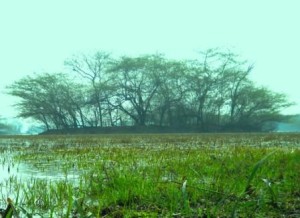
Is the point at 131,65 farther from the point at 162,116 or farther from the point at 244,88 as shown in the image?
the point at 244,88

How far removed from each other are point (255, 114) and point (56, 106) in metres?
20.7

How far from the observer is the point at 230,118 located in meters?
43.5

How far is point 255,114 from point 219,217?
41.8 meters

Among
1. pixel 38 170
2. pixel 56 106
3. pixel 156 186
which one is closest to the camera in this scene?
pixel 156 186

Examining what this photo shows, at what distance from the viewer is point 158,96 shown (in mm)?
44562

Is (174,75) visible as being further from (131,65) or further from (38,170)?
(38,170)

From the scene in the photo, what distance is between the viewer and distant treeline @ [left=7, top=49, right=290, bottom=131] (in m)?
43.7

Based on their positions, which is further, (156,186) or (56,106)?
(56,106)

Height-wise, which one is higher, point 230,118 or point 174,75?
point 174,75

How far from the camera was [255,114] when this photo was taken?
43.8m

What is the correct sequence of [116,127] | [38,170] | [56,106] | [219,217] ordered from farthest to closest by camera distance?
[56,106]
[116,127]
[38,170]
[219,217]

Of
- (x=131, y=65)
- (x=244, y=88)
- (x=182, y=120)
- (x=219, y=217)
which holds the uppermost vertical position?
(x=131, y=65)

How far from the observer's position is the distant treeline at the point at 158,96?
143ft

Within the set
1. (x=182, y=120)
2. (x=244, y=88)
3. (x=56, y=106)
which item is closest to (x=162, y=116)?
(x=182, y=120)
